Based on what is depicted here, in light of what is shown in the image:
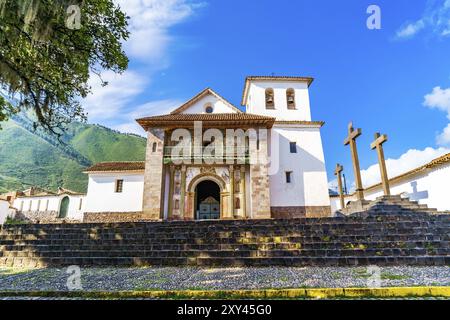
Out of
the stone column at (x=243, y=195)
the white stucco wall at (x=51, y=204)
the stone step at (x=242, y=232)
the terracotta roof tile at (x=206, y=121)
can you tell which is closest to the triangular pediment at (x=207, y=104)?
the terracotta roof tile at (x=206, y=121)

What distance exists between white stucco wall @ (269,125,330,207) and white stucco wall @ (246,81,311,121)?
1.18 meters

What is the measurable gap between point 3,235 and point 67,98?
16.9 feet

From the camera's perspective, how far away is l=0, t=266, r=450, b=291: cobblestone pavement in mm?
4168

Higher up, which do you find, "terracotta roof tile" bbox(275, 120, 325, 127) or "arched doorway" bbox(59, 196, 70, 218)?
"terracotta roof tile" bbox(275, 120, 325, 127)

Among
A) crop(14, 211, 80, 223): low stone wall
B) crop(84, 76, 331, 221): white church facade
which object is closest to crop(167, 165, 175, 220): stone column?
crop(84, 76, 331, 221): white church facade

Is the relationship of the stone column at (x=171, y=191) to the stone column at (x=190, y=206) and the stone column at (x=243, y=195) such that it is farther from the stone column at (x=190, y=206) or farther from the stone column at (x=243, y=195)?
the stone column at (x=243, y=195)

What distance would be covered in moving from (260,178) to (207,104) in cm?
678

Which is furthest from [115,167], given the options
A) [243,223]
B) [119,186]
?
[243,223]

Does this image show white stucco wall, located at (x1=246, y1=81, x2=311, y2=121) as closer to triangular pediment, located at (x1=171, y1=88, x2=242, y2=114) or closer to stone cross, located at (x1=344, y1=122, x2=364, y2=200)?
triangular pediment, located at (x1=171, y1=88, x2=242, y2=114)

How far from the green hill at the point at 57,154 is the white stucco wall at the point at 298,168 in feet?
179
